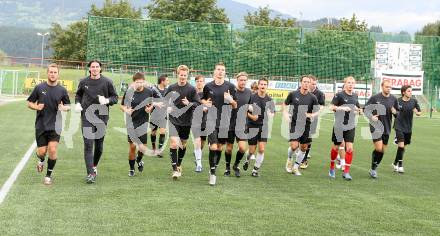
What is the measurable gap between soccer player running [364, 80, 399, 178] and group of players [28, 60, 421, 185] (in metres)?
0.02

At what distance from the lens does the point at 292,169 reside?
46.4ft

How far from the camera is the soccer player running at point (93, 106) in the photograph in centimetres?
1173

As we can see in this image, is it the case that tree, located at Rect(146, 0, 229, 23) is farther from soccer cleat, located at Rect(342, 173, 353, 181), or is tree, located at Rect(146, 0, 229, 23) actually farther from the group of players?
soccer cleat, located at Rect(342, 173, 353, 181)

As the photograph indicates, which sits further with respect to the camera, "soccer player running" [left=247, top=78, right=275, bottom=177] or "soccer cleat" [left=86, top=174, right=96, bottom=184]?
"soccer player running" [left=247, top=78, right=275, bottom=177]

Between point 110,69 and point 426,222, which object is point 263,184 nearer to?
point 426,222

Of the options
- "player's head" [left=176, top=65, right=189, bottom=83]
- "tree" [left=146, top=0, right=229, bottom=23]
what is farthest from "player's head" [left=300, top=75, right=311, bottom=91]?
"tree" [left=146, top=0, right=229, bottom=23]

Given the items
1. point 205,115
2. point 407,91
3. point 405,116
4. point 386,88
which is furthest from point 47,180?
point 407,91

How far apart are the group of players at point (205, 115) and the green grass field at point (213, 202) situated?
43 centimetres

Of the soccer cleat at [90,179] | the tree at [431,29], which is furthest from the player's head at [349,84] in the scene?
the tree at [431,29]

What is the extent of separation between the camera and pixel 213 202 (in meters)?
9.91

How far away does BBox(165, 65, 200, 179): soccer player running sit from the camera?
1259 centimetres

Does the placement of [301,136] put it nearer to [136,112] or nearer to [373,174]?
[373,174]

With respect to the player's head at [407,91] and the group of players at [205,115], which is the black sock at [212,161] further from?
the player's head at [407,91]

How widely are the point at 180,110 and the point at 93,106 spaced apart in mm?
1642
